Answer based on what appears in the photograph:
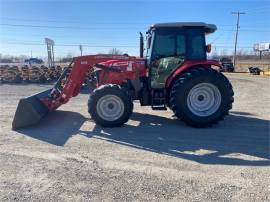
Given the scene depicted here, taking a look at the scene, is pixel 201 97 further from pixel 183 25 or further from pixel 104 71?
pixel 104 71

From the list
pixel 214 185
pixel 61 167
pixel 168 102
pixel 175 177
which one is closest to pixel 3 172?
pixel 61 167

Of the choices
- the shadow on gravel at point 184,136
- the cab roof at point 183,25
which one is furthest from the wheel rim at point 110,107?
the cab roof at point 183,25

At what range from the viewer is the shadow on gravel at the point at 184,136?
5539 mm

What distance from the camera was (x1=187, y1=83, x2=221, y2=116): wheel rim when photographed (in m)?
7.59

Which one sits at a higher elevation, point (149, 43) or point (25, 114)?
point (149, 43)

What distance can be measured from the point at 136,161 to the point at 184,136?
179 cm

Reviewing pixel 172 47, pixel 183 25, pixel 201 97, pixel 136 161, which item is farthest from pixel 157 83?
pixel 136 161

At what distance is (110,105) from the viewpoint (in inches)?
293

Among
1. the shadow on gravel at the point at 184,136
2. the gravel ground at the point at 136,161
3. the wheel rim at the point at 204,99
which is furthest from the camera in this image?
the wheel rim at the point at 204,99

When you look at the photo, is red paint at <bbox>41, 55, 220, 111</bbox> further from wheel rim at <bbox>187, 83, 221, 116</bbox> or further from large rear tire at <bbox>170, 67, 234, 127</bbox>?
wheel rim at <bbox>187, 83, 221, 116</bbox>

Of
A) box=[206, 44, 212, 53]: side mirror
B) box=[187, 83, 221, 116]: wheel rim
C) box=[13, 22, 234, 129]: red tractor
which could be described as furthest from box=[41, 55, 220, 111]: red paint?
box=[187, 83, 221, 116]: wheel rim

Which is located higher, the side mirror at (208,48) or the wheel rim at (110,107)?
the side mirror at (208,48)

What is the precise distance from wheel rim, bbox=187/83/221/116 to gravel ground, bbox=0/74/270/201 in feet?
1.51

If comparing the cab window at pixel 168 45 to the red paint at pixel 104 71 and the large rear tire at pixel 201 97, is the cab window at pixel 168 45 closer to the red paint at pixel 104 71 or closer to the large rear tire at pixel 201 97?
the red paint at pixel 104 71
